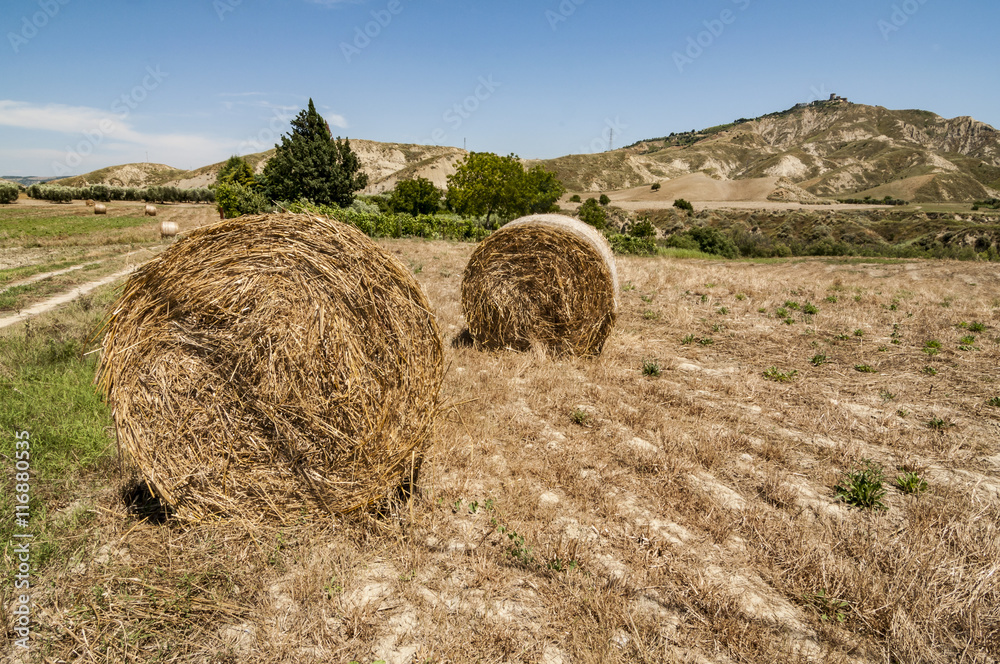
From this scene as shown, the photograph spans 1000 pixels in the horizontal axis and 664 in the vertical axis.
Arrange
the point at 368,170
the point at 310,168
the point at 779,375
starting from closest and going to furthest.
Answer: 1. the point at 779,375
2. the point at 310,168
3. the point at 368,170

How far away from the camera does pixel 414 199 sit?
42594 mm

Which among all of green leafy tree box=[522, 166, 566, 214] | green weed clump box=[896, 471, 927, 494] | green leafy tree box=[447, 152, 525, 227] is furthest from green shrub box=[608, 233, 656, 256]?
green weed clump box=[896, 471, 927, 494]

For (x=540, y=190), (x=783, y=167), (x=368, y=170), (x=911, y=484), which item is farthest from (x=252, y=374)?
(x=783, y=167)

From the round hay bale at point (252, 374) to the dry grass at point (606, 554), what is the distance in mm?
332

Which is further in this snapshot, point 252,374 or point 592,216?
point 592,216

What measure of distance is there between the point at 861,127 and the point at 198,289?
234 m

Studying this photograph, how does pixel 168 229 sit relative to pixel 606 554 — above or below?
above

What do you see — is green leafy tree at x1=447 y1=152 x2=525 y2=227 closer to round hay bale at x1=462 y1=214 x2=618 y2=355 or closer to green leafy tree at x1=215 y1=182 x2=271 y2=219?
green leafy tree at x1=215 y1=182 x2=271 y2=219

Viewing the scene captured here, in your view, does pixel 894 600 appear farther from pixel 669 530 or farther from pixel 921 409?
pixel 921 409

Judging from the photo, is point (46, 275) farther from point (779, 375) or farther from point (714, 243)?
point (714, 243)

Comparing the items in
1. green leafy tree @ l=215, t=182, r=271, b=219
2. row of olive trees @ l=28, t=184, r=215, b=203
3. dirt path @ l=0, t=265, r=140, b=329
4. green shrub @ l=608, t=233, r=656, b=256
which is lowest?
dirt path @ l=0, t=265, r=140, b=329

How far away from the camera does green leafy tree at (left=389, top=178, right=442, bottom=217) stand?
4212cm

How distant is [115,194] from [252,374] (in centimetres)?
7411

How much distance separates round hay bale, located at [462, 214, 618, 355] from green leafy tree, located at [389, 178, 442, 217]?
35.7 metres
